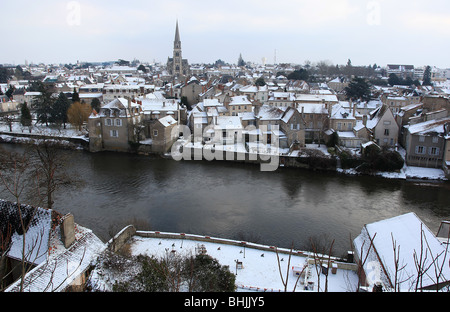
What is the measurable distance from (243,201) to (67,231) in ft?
28.0

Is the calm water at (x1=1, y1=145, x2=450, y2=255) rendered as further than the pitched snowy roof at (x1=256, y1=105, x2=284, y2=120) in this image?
No

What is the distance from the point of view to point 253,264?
874cm

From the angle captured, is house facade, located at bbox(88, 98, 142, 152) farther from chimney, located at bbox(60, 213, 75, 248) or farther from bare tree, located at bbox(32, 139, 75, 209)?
chimney, located at bbox(60, 213, 75, 248)

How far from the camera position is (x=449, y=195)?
1636cm

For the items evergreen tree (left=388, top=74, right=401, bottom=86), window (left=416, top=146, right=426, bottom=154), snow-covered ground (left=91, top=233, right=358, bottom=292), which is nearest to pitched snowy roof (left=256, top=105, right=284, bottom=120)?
window (left=416, top=146, right=426, bottom=154)

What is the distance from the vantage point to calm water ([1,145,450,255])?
491 inches

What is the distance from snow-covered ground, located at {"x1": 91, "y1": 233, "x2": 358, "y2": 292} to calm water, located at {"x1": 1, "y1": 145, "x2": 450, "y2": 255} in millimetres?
2197

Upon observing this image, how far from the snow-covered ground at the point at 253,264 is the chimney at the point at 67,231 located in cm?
146

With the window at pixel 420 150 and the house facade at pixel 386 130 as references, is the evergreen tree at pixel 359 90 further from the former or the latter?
the window at pixel 420 150

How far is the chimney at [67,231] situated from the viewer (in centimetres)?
797

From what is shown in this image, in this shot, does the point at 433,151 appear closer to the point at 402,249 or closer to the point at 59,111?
the point at 402,249

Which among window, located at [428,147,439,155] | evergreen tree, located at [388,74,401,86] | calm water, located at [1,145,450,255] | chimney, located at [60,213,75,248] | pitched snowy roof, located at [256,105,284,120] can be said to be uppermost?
evergreen tree, located at [388,74,401,86]
